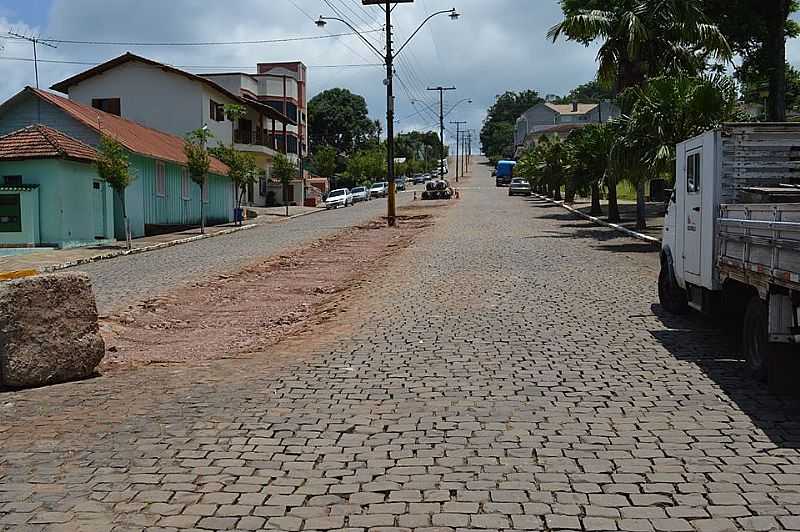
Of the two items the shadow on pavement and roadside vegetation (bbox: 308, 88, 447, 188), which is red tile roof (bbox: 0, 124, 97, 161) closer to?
the shadow on pavement

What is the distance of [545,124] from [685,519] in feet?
455

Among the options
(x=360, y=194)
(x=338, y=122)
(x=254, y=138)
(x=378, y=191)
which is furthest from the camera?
(x=338, y=122)

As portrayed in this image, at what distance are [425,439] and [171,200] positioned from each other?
32573mm

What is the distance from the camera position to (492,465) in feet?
18.9

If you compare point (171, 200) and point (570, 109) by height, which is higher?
point (570, 109)

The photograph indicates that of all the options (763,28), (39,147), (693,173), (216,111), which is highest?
(763,28)

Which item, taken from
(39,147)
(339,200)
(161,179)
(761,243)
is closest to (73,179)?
(39,147)

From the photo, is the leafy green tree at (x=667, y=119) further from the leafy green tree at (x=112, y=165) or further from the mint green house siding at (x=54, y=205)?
the mint green house siding at (x=54, y=205)

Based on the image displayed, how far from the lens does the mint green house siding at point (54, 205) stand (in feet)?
87.6

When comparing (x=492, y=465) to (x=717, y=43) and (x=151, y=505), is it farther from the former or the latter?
(x=717, y=43)

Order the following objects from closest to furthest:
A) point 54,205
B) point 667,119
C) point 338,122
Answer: point 667,119 < point 54,205 < point 338,122

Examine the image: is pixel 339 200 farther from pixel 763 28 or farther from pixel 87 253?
pixel 87 253

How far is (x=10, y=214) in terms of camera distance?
26.7 metres

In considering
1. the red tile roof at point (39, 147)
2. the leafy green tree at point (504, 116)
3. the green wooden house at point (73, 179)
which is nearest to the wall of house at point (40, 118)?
the green wooden house at point (73, 179)
